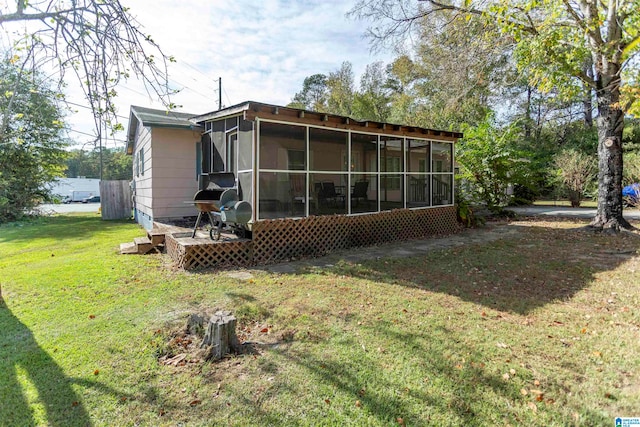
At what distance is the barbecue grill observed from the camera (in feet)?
19.7

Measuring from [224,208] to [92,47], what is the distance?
123 inches

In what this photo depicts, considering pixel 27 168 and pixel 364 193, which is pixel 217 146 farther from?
pixel 27 168

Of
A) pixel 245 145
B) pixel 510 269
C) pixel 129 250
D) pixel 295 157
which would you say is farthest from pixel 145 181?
pixel 510 269

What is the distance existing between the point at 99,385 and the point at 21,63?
11.1ft

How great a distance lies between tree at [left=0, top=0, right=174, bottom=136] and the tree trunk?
11171 mm

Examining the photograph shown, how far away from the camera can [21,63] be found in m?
3.58

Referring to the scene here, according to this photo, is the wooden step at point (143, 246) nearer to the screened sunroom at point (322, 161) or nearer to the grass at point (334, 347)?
the grass at point (334, 347)

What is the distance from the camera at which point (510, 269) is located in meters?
6.03

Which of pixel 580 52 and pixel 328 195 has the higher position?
pixel 580 52

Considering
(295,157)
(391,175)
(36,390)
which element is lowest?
(36,390)

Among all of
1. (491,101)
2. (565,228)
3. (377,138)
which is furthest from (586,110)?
(377,138)

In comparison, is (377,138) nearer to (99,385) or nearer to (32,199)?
(99,385)

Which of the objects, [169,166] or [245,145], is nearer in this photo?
[245,145]

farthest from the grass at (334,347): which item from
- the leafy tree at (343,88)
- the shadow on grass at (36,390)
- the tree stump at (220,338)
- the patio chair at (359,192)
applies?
the leafy tree at (343,88)
